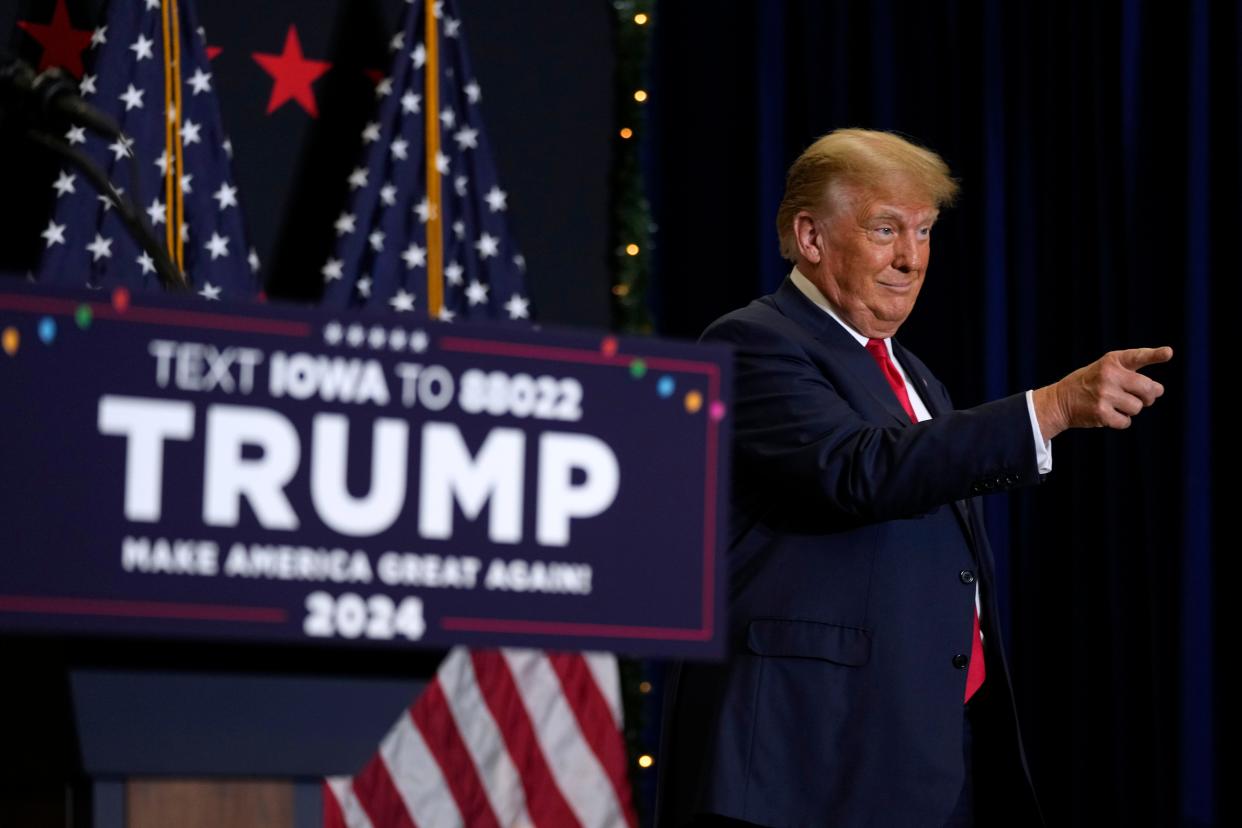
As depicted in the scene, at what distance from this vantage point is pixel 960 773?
248cm

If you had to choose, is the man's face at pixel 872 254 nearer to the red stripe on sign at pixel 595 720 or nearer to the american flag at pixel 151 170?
the american flag at pixel 151 170

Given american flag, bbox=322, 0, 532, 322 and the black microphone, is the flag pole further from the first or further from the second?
the black microphone

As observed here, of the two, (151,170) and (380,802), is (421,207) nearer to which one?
(151,170)

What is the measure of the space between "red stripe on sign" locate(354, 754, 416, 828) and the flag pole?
3.79 ft

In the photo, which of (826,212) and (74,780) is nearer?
(74,780)

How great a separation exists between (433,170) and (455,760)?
1484mm

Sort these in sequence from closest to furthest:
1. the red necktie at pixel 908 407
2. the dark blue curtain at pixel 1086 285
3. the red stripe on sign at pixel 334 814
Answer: the red necktie at pixel 908 407
the dark blue curtain at pixel 1086 285
the red stripe on sign at pixel 334 814

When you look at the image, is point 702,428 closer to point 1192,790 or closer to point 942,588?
point 942,588

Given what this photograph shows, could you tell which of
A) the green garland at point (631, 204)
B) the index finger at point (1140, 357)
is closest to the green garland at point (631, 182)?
the green garland at point (631, 204)

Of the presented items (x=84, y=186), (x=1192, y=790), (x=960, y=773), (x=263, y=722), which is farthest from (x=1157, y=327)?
(x=263, y=722)

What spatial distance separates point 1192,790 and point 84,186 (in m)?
2.83

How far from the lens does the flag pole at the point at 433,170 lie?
4.41 metres

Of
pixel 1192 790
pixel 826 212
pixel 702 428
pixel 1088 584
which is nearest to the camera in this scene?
pixel 702 428

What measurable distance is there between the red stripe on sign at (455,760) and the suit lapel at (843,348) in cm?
204
